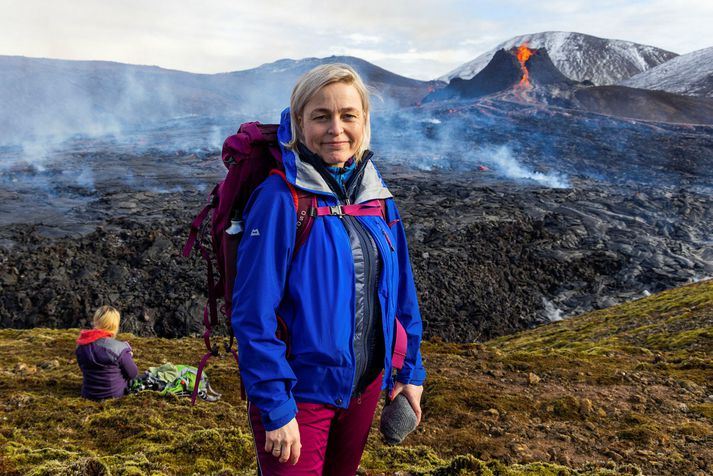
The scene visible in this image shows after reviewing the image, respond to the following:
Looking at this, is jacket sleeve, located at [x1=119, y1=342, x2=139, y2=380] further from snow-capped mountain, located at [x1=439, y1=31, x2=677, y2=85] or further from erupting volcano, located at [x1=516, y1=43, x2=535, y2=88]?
snow-capped mountain, located at [x1=439, y1=31, x2=677, y2=85]

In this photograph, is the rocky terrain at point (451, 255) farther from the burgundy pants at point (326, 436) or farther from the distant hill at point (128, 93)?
the distant hill at point (128, 93)

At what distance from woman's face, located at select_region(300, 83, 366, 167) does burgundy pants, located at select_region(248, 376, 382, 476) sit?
3.03 feet

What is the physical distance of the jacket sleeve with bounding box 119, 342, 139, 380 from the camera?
6020mm

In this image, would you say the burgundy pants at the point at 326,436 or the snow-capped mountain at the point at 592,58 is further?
the snow-capped mountain at the point at 592,58

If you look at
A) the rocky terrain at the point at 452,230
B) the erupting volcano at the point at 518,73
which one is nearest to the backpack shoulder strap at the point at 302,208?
the rocky terrain at the point at 452,230

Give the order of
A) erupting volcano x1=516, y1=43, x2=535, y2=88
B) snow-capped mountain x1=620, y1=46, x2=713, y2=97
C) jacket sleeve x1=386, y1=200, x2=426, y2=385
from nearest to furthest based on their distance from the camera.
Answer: jacket sleeve x1=386, y1=200, x2=426, y2=385 < erupting volcano x1=516, y1=43, x2=535, y2=88 < snow-capped mountain x1=620, y1=46, x2=713, y2=97

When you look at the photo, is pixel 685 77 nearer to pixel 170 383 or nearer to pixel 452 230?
pixel 452 230

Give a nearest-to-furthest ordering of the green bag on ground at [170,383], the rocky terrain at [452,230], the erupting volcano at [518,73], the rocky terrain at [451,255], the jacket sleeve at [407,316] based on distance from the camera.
→ the jacket sleeve at [407,316] < the green bag on ground at [170,383] < the rocky terrain at [451,255] < the rocky terrain at [452,230] < the erupting volcano at [518,73]

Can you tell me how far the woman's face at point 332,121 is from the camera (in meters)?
1.96

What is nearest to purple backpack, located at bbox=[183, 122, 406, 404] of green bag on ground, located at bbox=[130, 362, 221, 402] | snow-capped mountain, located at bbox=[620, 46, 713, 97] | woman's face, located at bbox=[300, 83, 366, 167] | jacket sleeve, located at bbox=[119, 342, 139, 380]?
woman's face, located at bbox=[300, 83, 366, 167]

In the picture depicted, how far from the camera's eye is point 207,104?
98.1 metres

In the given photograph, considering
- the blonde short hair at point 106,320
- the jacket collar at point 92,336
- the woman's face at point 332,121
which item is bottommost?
the jacket collar at point 92,336

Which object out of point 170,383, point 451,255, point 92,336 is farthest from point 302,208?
point 451,255

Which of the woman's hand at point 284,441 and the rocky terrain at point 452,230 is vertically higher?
the woman's hand at point 284,441
